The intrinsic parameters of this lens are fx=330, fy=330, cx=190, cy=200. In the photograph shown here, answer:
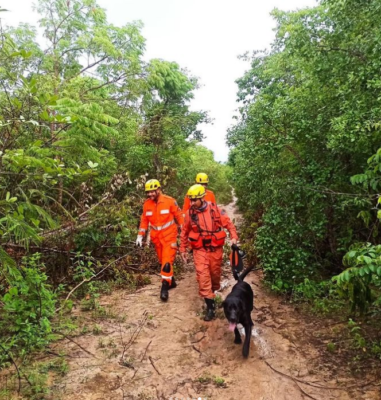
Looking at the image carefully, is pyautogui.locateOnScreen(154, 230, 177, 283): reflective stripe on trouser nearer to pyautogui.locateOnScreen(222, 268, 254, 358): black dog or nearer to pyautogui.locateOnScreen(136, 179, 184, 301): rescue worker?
pyautogui.locateOnScreen(136, 179, 184, 301): rescue worker

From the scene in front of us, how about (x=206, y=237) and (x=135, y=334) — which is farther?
(x=206, y=237)

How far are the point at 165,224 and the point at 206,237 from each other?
1.12 metres

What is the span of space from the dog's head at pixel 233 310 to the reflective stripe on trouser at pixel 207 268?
0.98m

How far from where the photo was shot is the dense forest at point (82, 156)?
4523 millimetres

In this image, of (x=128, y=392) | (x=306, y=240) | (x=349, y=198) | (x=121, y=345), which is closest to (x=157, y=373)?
(x=128, y=392)

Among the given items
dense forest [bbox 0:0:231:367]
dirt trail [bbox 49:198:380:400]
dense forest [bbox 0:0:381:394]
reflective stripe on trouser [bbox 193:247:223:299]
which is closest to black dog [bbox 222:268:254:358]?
dirt trail [bbox 49:198:380:400]

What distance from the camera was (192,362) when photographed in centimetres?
412

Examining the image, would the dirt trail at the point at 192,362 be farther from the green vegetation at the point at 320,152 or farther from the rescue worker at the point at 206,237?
the green vegetation at the point at 320,152

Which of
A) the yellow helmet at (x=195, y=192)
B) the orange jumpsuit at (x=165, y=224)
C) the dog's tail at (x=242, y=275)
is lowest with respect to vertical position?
the dog's tail at (x=242, y=275)

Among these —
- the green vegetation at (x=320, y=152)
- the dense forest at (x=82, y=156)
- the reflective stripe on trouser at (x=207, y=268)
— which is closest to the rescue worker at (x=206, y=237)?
the reflective stripe on trouser at (x=207, y=268)

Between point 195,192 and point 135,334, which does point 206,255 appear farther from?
point 135,334

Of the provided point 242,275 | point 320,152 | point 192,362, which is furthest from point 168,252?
point 320,152

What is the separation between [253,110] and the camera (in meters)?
6.38

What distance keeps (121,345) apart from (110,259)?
113 inches
